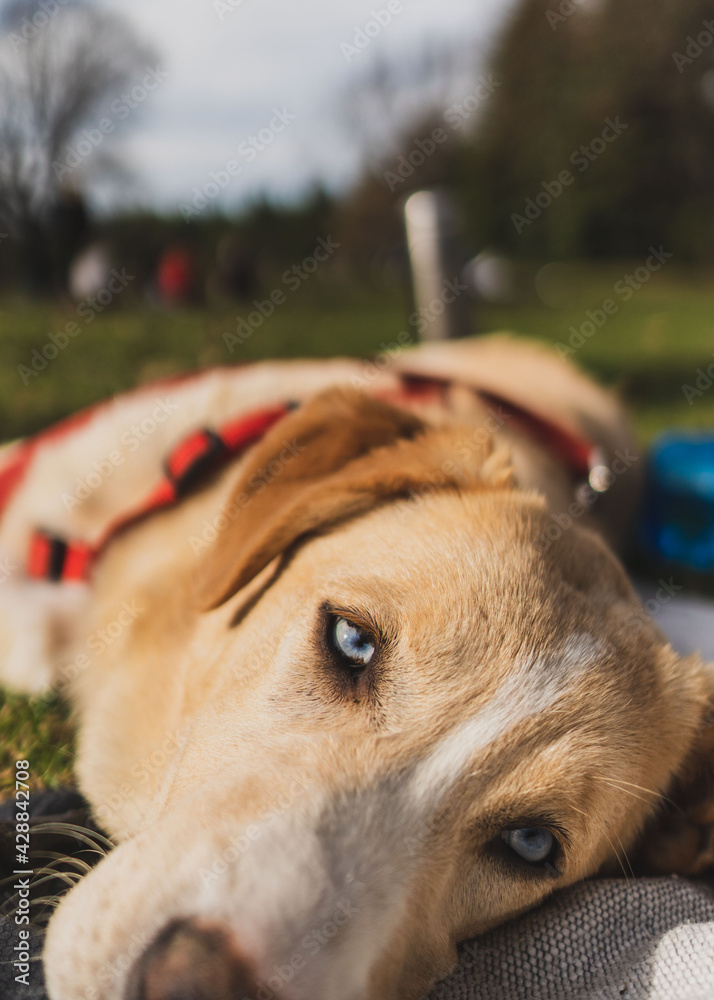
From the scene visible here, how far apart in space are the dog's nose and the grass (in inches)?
34.6

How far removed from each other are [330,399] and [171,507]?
731 millimetres

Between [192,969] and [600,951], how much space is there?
0.88 m

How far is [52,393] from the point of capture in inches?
185

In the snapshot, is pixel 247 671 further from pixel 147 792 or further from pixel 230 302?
pixel 230 302

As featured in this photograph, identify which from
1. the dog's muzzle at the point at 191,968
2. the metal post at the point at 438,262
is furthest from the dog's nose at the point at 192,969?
the metal post at the point at 438,262

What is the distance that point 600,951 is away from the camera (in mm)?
1576

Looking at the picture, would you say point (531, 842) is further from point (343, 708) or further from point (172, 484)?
point (172, 484)

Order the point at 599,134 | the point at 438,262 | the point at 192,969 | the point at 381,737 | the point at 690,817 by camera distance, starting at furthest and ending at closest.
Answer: the point at 599,134 → the point at 438,262 → the point at 690,817 → the point at 381,737 → the point at 192,969

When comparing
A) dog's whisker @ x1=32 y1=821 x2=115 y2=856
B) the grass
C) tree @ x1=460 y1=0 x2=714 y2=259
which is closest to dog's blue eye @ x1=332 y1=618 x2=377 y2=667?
dog's whisker @ x1=32 y1=821 x2=115 y2=856

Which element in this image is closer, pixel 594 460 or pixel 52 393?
pixel 594 460

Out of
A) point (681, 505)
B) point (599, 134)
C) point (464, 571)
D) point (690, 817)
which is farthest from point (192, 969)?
point (599, 134)

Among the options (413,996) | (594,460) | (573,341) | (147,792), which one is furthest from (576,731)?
(573,341)

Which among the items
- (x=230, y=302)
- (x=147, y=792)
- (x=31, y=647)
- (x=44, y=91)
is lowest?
(x=230, y=302)

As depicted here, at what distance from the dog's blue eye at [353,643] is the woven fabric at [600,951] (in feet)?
2.05
